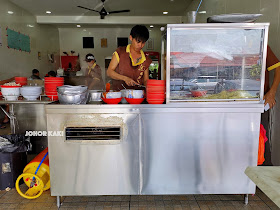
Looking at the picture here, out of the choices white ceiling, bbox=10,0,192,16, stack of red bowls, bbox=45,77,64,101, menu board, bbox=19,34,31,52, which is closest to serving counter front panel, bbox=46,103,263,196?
stack of red bowls, bbox=45,77,64,101

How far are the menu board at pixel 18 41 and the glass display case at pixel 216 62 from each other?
557cm

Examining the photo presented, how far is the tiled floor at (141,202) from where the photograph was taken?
2.14 meters

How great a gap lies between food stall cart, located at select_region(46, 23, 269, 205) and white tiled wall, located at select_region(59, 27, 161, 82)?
7.12 meters

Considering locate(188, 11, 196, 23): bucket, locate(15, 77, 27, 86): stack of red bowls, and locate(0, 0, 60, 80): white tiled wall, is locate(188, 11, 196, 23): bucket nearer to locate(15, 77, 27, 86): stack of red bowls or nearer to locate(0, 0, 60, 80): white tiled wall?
locate(15, 77, 27, 86): stack of red bowls

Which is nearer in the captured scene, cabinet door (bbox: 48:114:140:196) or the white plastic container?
cabinet door (bbox: 48:114:140:196)


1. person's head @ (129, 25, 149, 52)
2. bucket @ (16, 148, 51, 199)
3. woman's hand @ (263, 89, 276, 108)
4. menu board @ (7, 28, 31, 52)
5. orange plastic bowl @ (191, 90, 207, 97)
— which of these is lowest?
bucket @ (16, 148, 51, 199)

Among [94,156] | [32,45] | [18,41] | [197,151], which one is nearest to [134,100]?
[94,156]

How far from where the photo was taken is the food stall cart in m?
1.98

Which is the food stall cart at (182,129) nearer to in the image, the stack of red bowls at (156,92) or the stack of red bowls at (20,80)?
the stack of red bowls at (156,92)

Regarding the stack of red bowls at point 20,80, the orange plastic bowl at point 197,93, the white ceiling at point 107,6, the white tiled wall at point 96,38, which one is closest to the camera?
the orange plastic bowl at point 197,93

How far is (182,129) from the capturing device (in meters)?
2.03

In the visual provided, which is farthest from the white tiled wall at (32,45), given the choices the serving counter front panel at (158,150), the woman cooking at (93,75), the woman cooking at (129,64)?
the serving counter front panel at (158,150)

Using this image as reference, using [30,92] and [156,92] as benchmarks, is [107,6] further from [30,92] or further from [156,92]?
[156,92]

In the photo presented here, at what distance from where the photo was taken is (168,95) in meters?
2.03
